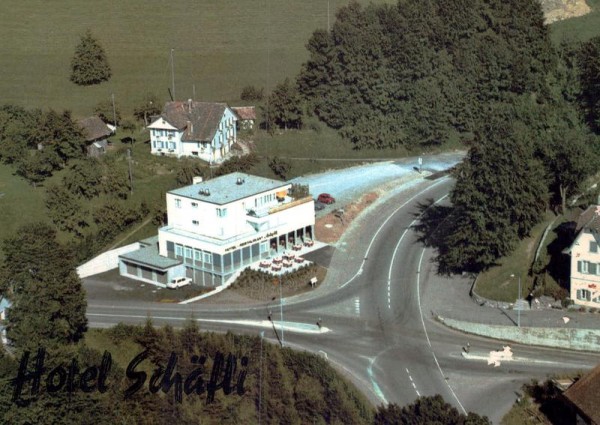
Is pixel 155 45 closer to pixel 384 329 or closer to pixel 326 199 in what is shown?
pixel 326 199

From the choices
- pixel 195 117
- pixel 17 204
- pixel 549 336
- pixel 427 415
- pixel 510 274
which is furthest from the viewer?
pixel 195 117

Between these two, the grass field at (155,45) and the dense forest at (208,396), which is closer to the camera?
the dense forest at (208,396)

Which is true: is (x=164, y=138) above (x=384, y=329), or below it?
above

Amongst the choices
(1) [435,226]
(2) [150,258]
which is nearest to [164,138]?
(2) [150,258]

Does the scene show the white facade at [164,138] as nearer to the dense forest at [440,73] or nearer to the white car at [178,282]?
the dense forest at [440,73]

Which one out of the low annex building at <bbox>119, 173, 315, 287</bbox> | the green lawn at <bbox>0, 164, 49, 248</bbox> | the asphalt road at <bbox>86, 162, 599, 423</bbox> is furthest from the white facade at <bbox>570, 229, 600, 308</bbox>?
the green lawn at <bbox>0, 164, 49, 248</bbox>

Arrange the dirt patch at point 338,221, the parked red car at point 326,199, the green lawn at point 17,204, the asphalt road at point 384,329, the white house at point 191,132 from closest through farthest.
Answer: the asphalt road at point 384,329
the green lawn at point 17,204
the dirt patch at point 338,221
the parked red car at point 326,199
the white house at point 191,132

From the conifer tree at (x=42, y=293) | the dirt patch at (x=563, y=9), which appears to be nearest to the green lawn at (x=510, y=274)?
the conifer tree at (x=42, y=293)

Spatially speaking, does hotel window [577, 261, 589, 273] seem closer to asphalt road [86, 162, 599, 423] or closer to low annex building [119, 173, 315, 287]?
asphalt road [86, 162, 599, 423]
